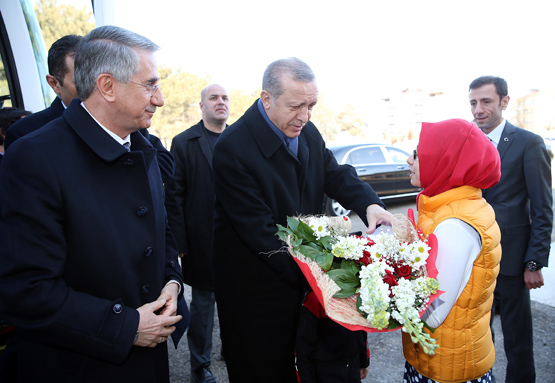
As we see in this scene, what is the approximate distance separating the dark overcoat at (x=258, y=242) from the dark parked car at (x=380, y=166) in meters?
7.64

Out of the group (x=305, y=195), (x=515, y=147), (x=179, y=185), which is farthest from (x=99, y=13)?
(x=515, y=147)

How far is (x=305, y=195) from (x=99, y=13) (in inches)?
138

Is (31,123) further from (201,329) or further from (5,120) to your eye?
(201,329)

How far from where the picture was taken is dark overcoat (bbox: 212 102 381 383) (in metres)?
A: 2.17

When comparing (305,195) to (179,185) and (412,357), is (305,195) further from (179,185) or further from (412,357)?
(179,185)

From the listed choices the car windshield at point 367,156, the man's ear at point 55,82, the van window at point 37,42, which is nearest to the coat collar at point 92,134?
the man's ear at point 55,82

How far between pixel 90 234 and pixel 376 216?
1.63 m

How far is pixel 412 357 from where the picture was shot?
6.49 ft

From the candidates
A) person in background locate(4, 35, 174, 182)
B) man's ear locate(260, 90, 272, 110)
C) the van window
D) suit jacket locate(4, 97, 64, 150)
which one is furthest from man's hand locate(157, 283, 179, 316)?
the van window

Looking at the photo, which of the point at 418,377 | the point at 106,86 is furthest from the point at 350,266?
the point at 106,86

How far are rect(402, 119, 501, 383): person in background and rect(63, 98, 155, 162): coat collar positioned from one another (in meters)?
1.49

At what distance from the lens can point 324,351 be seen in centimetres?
196

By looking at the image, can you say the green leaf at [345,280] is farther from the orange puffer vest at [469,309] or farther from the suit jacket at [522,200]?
the suit jacket at [522,200]

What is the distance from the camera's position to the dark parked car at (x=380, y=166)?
10272 mm
